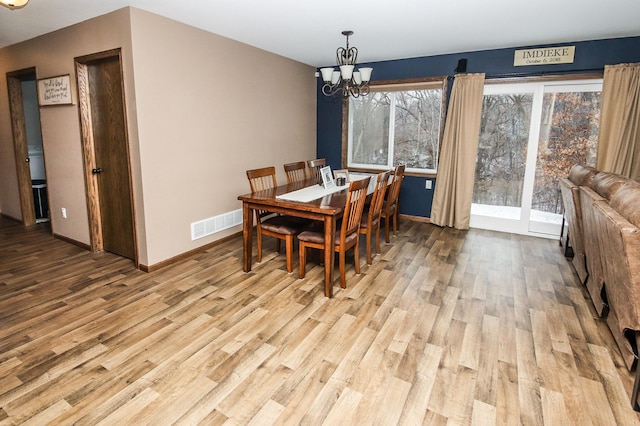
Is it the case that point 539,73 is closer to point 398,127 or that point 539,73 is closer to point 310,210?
point 398,127

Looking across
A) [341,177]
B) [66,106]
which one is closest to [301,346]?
[341,177]

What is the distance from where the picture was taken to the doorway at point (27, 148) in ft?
14.8

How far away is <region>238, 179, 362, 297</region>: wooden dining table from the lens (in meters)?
2.88

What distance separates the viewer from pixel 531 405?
1813mm

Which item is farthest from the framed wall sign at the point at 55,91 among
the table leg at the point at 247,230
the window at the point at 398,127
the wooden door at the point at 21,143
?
the window at the point at 398,127

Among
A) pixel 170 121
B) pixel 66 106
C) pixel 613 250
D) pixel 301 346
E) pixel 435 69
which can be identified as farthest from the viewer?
pixel 435 69

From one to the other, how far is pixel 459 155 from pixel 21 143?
5727mm

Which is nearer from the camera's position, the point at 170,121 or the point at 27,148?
the point at 170,121

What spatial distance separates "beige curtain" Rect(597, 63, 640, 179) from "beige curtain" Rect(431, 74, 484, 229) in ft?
4.26

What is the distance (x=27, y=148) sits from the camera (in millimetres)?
4730

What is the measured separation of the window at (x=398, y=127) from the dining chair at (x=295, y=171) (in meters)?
1.36

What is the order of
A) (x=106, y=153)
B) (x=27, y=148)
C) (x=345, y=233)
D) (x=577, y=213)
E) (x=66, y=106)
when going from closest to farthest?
(x=345, y=233), (x=577, y=213), (x=106, y=153), (x=66, y=106), (x=27, y=148)

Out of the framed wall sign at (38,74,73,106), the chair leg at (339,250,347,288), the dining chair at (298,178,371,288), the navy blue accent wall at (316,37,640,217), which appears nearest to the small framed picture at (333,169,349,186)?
the dining chair at (298,178,371,288)

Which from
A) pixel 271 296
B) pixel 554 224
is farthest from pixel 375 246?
pixel 554 224
